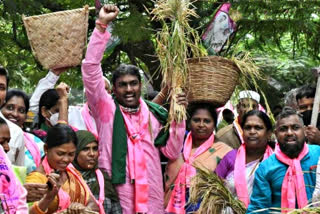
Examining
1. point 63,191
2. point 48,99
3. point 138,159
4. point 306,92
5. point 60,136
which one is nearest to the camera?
point 63,191

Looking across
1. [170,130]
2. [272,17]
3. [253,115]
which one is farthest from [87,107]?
[272,17]

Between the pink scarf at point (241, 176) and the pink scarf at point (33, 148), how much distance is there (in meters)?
1.70

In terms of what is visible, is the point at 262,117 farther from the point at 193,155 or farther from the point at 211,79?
the point at 193,155

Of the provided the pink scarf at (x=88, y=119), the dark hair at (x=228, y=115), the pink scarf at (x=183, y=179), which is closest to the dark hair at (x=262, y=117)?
the pink scarf at (x=183, y=179)

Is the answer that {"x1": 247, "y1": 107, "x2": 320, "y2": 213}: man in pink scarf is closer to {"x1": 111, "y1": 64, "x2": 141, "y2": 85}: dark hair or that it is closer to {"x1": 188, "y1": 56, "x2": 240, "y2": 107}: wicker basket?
{"x1": 188, "y1": 56, "x2": 240, "y2": 107}: wicker basket

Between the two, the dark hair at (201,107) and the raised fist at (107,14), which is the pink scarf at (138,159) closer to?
the dark hair at (201,107)

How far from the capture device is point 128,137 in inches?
306

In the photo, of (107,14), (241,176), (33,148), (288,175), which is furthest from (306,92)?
(33,148)

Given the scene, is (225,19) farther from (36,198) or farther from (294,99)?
(36,198)

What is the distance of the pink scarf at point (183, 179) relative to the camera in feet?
26.1

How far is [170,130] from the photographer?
784 centimetres

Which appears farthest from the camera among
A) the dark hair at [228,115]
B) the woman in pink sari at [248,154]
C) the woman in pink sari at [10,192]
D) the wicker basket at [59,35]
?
the dark hair at [228,115]

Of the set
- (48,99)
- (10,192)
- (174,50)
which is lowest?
(10,192)

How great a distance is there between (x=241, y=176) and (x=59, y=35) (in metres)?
2.06
